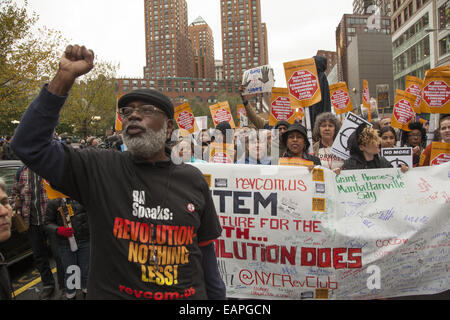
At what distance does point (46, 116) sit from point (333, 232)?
2.70m

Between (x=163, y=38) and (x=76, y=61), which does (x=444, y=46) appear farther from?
(x=163, y=38)

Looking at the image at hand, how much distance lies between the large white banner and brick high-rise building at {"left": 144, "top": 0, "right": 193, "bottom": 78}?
16753cm

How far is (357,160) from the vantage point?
3750mm

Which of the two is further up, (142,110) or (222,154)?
(142,110)

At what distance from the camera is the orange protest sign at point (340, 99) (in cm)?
787

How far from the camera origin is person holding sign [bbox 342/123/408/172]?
12.0 ft

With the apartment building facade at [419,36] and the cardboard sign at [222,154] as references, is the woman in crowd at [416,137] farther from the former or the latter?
the apartment building facade at [419,36]

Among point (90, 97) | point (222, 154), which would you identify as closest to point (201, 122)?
point (222, 154)

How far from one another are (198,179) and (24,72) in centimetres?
1786

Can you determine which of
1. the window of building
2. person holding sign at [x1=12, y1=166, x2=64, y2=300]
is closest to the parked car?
person holding sign at [x1=12, y1=166, x2=64, y2=300]

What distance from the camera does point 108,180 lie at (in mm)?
1632

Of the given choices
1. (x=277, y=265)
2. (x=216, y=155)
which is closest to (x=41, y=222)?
(x=216, y=155)

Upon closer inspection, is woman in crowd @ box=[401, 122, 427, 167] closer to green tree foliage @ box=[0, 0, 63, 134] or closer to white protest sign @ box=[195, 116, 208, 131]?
white protest sign @ box=[195, 116, 208, 131]
